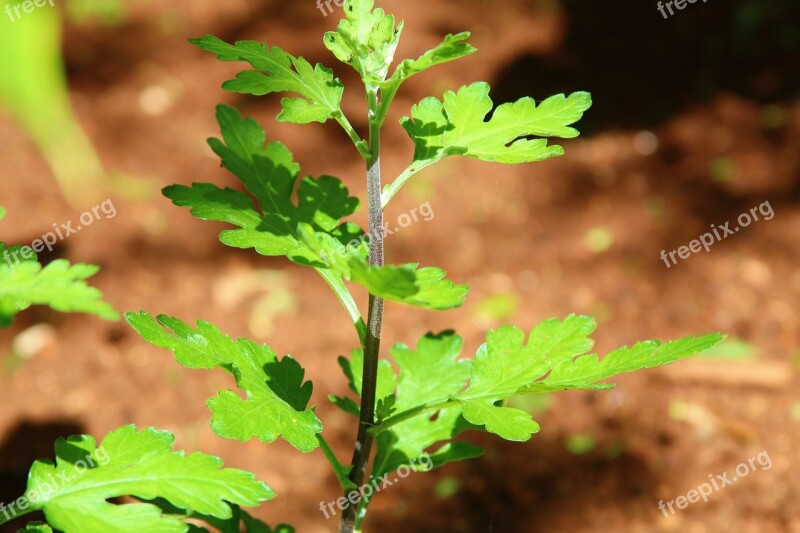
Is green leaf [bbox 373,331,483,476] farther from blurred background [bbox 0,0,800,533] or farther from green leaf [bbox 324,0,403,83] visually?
blurred background [bbox 0,0,800,533]

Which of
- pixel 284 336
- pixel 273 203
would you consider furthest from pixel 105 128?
pixel 273 203

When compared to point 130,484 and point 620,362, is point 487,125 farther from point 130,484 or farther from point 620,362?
point 130,484

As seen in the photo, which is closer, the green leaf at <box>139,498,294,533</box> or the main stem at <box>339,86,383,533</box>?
the main stem at <box>339,86,383,533</box>

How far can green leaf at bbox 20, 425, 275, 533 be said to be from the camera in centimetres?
111

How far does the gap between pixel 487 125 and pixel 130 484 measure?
2.39 ft

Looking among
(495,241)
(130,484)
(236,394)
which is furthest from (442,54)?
(495,241)

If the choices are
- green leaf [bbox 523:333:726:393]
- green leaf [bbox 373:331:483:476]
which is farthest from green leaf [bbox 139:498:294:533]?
green leaf [bbox 523:333:726:393]

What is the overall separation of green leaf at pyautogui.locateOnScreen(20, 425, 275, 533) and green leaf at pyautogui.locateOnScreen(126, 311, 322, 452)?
94mm

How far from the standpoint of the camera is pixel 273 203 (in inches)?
52.0

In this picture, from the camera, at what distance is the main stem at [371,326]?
1.13 metres

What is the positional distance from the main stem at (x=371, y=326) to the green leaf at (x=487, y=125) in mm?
67

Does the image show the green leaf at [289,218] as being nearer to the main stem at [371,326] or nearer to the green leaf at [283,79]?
the main stem at [371,326]

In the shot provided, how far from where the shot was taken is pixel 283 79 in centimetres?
110

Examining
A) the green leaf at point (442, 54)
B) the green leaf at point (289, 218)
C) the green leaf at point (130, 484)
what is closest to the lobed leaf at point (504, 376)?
the green leaf at point (289, 218)
